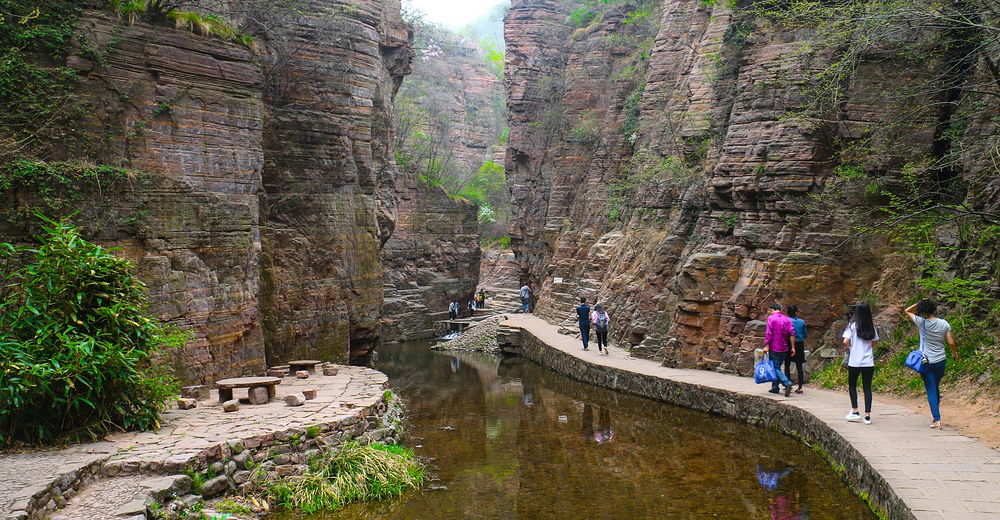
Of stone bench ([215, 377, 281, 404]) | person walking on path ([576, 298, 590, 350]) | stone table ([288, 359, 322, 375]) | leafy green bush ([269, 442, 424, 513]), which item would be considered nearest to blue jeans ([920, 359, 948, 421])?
leafy green bush ([269, 442, 424, 513])

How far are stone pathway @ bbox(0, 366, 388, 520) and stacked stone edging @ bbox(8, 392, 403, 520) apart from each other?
1cm

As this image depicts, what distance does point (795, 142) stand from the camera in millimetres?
14727

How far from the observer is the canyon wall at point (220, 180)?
11688 millimetres

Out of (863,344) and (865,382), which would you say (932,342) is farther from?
(865,382)

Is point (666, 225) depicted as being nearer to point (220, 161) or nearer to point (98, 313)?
point (220, 161)

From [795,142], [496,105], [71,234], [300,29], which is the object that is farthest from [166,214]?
[496,105]

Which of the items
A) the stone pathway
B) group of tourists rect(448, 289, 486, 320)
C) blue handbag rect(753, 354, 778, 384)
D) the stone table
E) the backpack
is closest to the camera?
the stone pathway

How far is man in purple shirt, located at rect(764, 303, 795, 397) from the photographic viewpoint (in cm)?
1184

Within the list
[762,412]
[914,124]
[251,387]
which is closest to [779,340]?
[762,412]

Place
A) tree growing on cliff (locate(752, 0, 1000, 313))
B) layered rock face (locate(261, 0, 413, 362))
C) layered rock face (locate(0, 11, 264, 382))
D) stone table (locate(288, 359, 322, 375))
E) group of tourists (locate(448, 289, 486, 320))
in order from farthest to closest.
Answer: group of tourists (locate(448, 289, 486, 320)) → layered rock face (locate(261, 0, 413, 362)) → stone table (locate(288, 359, 322, 375)) → layered rock face (locate(0, 11, 264, 382)) → tree growing on cliff (locate(752, 0, 1000, 313))

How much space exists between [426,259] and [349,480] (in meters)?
29.1

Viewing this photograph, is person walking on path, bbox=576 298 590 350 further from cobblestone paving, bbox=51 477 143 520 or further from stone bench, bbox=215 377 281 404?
cobblestone paving, bbox=51 477 143 520

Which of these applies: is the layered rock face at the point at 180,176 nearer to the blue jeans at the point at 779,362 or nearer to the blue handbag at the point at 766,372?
the blue handbag at the point at 766,372

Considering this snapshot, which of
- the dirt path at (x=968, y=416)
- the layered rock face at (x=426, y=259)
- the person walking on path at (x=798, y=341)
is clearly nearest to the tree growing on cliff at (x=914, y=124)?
the dirt path at (x=968, y=416)
